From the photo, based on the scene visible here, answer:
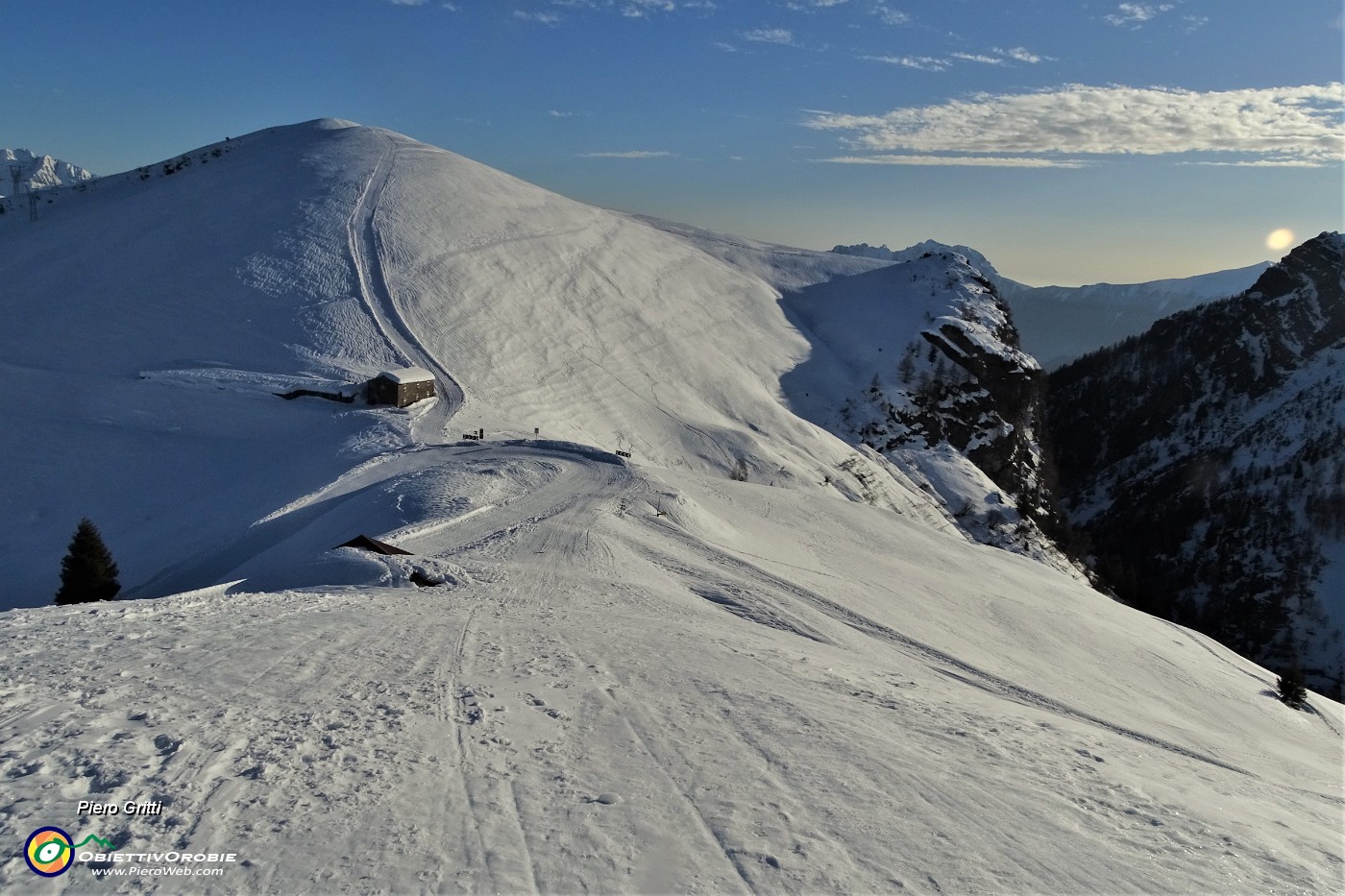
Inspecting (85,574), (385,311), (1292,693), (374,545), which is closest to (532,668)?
(374,545)

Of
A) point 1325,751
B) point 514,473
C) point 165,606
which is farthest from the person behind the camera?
point 514,473

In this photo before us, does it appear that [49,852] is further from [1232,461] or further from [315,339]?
[1232,461]

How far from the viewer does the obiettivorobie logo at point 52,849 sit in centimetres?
554

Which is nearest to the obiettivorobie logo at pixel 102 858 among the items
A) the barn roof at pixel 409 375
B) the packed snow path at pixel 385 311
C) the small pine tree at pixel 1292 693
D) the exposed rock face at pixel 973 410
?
the small pine tree at pixel 1292 693

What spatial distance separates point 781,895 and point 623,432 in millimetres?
38969

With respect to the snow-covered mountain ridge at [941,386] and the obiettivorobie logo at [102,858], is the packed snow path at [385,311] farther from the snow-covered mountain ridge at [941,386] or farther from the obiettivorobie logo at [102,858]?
the snow-covered mountain ridge at [941,386]

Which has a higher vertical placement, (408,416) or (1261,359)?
(1261,359)

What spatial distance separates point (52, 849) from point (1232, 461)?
12522cm

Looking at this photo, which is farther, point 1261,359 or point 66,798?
point 1261,359

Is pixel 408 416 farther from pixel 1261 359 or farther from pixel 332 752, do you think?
pixel 1261 359

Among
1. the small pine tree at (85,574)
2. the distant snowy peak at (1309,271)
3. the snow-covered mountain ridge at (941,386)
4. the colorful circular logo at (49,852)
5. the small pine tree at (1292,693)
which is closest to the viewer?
the colorful circular logo at (49,852)

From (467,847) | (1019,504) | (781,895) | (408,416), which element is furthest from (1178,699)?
(1019,504)

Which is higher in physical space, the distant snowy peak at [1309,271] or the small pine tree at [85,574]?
the distant snowy peak at [1309,271]

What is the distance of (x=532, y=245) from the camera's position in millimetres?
66500
